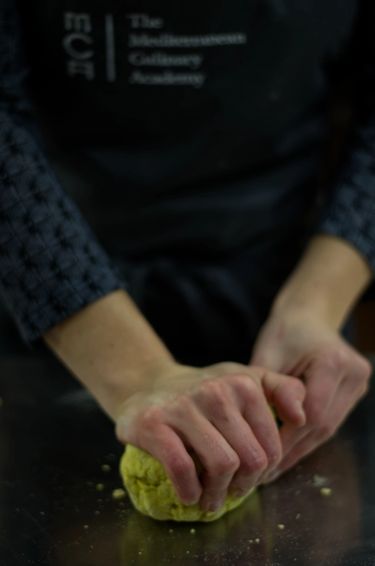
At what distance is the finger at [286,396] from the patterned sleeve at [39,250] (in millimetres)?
154

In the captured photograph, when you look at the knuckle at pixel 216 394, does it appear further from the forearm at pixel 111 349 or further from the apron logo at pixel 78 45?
the apron logo at pixel 78 45

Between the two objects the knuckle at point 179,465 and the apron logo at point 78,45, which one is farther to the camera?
the apron logo at point 78,45

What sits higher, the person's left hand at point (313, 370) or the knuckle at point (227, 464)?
the knuckle at point (227, 464)

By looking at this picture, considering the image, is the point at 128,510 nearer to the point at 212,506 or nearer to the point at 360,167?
the point at 212,506

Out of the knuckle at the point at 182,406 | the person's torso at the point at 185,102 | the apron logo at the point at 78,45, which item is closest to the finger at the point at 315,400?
the knuckle at the point at 182,406

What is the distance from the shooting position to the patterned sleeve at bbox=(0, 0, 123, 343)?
86cm

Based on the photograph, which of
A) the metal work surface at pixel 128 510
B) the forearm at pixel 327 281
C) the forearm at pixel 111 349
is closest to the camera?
the metal work surface at pixel 128 510

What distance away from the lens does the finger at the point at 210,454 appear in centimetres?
75

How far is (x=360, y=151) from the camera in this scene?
1.05 meters

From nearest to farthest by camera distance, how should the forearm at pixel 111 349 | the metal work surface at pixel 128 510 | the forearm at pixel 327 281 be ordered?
the metal work surface at pixel 128 510
the forearm at pixel 111 349
the forearm at pixel 327 281

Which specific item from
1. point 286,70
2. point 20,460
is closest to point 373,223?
point 286,70

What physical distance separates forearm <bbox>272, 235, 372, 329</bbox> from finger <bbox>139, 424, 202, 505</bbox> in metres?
0.23

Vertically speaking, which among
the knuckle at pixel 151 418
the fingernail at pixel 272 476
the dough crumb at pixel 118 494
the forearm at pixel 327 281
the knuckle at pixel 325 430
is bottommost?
the fingernail at pixel 272 476

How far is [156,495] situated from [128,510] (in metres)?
0.04
